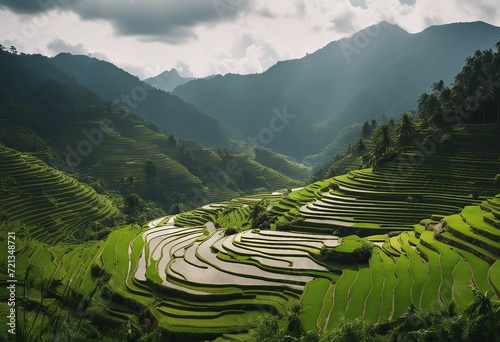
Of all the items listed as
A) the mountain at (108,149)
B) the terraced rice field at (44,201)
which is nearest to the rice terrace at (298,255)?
the terraced rice field at (44,201)

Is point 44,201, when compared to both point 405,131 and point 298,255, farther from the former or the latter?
point 405,131

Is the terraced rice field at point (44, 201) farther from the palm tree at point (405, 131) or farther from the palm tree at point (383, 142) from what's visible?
the palm tree at point (405, 131)

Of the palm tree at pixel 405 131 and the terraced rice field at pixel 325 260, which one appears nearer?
the terraced rice field at pixel 325 260

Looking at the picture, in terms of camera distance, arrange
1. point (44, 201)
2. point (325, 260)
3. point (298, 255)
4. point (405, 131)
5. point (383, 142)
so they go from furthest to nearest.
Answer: point (44, 201) < point (383, 142) < point (405, 131) < point (298, 255) < point (325, 260)

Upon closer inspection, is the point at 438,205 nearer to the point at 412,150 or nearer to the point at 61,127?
the point at 412,150

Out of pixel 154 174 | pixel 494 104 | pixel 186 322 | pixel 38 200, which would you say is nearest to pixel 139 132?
pixel 154 174

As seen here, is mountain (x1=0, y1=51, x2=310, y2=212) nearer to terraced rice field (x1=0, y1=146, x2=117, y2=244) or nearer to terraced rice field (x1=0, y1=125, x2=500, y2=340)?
terraced rice field (x1=0, y1=146, x2=117, y2=244)

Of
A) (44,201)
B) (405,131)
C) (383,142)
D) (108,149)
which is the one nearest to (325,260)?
(383,142)

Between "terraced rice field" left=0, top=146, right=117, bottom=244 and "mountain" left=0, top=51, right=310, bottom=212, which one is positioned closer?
"terraced rice field" left=0, top=146, right=117, bottom=244

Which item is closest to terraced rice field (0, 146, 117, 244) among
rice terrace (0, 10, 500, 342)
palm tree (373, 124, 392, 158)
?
rice terrace (0, 10, 500, 342)

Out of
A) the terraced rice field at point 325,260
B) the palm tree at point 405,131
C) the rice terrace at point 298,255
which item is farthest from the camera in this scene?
the palm tree at point 405,131

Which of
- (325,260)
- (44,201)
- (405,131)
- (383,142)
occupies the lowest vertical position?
(44,201)
